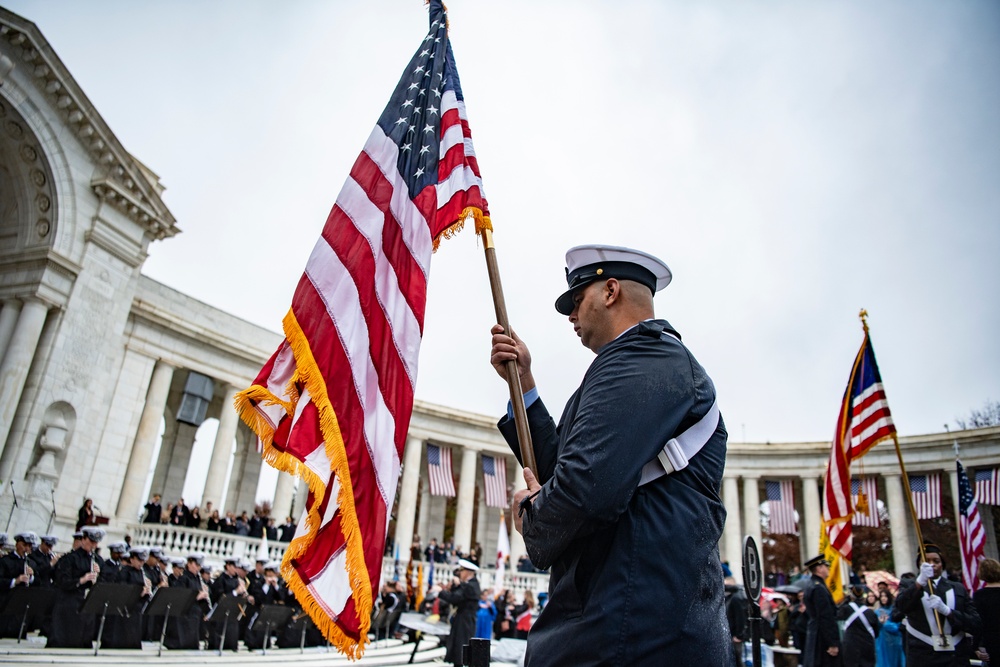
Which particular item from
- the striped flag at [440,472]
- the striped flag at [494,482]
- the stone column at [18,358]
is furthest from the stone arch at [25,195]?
the striped flag at [494,482]

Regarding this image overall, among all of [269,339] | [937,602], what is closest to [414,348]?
[937,602]

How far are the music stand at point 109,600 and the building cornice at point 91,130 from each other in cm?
1274

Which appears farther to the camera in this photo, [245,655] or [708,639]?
[245,655]

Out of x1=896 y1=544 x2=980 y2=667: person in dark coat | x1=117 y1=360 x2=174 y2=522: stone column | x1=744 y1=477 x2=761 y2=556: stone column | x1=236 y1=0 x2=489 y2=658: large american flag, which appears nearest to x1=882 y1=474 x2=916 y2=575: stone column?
x1=744 y1=477 x2=761 y2=556: stone column

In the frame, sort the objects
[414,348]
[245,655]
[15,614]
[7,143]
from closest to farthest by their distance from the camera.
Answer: [414,348] < [15,614] < [245,655] < [7,143]

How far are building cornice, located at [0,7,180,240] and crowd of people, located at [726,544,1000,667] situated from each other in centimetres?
1974

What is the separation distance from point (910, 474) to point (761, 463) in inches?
313

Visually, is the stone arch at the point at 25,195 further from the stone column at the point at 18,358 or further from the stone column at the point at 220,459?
the stone column at the point at 220,459

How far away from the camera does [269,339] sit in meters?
32.6

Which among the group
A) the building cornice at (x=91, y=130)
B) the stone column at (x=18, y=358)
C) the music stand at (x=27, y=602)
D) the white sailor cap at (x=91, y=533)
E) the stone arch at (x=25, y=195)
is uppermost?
the building cornice at (x=91, y=130)

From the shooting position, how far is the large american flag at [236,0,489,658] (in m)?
3.84

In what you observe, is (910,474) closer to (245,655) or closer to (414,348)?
(245,655)

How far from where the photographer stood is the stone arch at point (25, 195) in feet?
58.4

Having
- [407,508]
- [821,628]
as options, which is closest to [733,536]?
[407,508]
